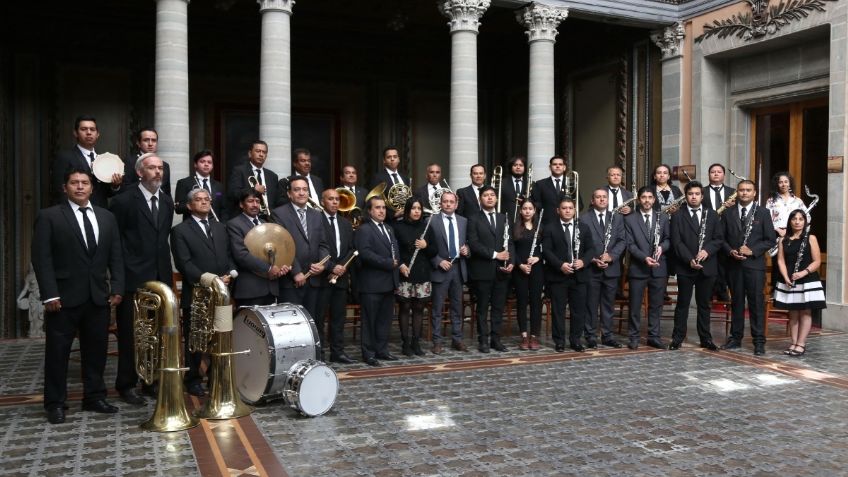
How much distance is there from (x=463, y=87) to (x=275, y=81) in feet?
8.93

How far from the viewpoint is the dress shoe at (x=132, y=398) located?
565 cm

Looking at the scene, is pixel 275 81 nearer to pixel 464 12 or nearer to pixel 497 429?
pixel 464 12

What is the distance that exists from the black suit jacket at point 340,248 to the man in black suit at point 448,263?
87 cm

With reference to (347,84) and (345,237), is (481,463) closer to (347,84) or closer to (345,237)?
(345,237)

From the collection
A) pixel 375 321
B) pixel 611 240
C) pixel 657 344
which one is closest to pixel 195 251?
pixel 375 321

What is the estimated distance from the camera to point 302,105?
46.7 feet

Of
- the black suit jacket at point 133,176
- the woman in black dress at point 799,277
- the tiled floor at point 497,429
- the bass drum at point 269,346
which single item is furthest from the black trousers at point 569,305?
the black suit jacket at point 133,176

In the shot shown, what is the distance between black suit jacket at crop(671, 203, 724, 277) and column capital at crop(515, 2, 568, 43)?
4.41 metres

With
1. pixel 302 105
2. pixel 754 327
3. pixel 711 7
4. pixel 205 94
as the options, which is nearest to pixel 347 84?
pixel 302 105

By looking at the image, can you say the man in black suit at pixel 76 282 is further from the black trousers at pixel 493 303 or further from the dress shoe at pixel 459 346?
the black trousers at pixel 493 303

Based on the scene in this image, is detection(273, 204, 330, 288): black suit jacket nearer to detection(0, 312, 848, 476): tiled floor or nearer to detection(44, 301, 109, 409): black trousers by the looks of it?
detection(0, 312, 848, 476): tiled floor

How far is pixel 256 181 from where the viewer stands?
7.64 meters

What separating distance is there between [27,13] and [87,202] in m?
8.29

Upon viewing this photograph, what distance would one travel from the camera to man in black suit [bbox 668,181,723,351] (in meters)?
7.73
